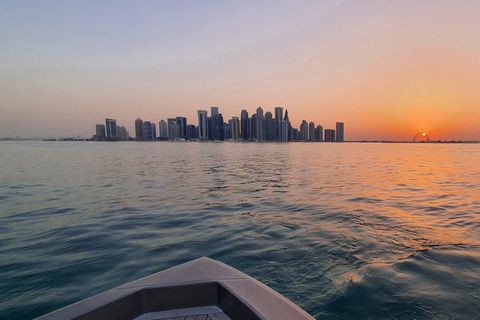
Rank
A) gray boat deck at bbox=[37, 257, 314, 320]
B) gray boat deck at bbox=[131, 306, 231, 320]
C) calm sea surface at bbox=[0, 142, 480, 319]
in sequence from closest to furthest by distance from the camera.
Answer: gray boat deck at bbox=[37, 257, 314, 320]
gray boat deck at bbox=[131, 306, 231, 320]
calm sea surface at bbox=[0, 142, 480, 319]

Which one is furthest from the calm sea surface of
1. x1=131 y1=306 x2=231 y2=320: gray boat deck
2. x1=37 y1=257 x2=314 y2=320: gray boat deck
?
x1=131 y1=306 x2=231 y2=320: gray boat deck

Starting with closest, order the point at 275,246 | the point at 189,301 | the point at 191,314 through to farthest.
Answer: the point at 191,314 → the point at 189,301 → the point at 275,246

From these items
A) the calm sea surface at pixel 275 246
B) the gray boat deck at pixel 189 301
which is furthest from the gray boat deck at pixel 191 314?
the calm sea surface at pixel 275 246

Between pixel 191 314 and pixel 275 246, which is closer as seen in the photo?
pixel 191 314

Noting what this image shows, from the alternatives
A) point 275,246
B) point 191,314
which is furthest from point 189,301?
point 275,246

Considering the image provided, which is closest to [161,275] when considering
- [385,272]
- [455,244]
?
→ [385,272]

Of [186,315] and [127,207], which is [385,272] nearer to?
[186,315]

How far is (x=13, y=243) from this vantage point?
7031 millimetres

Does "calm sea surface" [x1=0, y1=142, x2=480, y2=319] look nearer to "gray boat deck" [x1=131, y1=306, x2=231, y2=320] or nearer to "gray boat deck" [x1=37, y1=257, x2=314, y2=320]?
"gray boat deck" [x1=37, y1=257, x2=314, y2=320]

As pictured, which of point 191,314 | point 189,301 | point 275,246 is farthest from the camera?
point 275,246

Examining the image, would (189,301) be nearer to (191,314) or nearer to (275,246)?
(191,314)

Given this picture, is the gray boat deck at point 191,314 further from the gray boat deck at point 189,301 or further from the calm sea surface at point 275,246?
the calm sea surface at point 275,246

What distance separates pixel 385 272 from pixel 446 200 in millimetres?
9964

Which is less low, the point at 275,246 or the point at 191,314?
the point at 191,314
